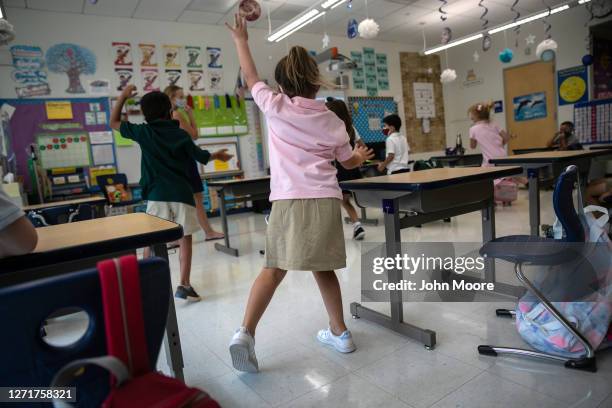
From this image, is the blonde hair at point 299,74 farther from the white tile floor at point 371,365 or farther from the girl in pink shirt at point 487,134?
the girl in pink shirt at point 487,134

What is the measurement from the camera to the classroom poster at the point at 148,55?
19.4ft

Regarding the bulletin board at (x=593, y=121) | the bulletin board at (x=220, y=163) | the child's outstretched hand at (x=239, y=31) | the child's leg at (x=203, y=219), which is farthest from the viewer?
the bulletin board at (x=593, y=121)

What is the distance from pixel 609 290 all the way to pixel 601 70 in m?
7.16

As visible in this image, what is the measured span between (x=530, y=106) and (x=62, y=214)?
8.11m

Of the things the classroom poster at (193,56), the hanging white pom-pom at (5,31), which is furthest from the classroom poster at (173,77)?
the hanging white pom-pom at (5,31)

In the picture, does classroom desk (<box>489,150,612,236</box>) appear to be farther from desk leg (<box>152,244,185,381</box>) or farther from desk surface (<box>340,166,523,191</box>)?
desk leg (<box>152,244,185,381</box>)

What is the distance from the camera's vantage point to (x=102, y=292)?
0.59 metres

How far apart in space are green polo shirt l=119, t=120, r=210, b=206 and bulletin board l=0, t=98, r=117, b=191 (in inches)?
147

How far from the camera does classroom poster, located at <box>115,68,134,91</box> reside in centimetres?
575

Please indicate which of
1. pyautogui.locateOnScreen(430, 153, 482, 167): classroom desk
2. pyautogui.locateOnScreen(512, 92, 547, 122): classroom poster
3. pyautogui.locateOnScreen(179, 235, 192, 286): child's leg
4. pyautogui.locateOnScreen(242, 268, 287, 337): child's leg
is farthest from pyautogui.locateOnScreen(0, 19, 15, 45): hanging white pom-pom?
pyautogui.locateOnScreen(512, 92, 547, 122): classroom poster

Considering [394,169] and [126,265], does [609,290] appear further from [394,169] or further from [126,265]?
[394,169]

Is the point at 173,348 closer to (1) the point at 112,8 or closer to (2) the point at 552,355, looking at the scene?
(2) the point at 552,355

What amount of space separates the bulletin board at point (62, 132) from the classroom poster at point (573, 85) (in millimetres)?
7586
